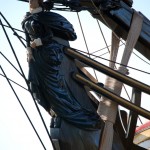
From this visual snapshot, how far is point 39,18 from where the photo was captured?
4.43 meters

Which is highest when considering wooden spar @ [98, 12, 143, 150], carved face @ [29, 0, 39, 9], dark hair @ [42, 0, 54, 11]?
dark hair @ [42, 0, 54, 11]

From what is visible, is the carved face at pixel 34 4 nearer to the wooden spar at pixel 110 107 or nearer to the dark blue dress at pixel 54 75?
the dark blue dress at pixel 54 75

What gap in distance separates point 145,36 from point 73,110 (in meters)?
1.17

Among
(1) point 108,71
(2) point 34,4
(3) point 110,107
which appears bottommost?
(3) point 110,107

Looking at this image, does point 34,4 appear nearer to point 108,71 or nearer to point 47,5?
point 47,5

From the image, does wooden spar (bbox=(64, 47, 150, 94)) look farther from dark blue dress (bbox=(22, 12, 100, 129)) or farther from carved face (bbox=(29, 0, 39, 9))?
carved face (bbox=(29, 0, 39, 9))

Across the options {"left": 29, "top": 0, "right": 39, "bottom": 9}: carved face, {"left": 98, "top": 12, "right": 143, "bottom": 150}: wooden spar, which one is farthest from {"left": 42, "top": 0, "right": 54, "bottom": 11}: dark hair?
{"left": 98, "top": 12, "right": 143, "bottom": 150}: wooden spar

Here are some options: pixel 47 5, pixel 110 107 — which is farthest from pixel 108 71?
pixel 47 5

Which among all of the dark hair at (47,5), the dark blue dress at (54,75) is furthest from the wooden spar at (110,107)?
the dark hair at (47,5)

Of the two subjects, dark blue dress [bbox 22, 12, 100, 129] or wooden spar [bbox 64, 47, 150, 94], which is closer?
dark blue dress [bbox 22, 12, 100, 129]

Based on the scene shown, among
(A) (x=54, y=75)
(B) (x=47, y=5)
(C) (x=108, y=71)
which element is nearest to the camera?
(A) (x=54, y=75)

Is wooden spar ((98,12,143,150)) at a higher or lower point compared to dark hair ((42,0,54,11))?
lower

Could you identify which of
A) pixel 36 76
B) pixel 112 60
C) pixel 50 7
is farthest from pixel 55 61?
pixel 112 60

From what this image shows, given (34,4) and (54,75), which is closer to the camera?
(54,75)
